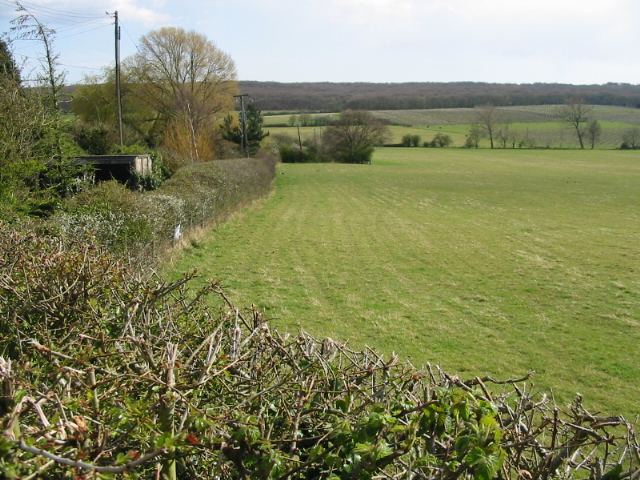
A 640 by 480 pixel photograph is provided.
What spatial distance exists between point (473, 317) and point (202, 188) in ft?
31.8

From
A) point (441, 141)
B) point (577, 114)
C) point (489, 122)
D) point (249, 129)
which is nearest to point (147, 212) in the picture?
point (249, 129)

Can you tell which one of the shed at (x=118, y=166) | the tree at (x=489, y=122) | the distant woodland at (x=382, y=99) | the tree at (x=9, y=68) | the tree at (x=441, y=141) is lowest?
the shed at (x=118, y=166)

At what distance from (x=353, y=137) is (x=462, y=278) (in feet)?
165

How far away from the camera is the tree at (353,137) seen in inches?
2347

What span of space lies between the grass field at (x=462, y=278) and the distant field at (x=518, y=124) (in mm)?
49312

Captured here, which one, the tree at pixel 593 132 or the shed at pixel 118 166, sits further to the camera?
the tree at pixel 593 132

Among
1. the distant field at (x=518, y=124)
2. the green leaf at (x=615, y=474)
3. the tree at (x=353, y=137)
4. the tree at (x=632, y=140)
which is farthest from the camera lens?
the distant field at (x=518, y=124)

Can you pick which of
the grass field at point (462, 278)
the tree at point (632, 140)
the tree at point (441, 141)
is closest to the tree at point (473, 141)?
the tree at point (441, 141)

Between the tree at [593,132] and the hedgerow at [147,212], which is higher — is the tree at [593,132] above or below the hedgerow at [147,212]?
above

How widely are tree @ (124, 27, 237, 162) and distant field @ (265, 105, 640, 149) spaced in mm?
24937

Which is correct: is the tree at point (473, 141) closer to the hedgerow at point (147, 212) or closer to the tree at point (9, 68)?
the hedgerow at point (147, 212)

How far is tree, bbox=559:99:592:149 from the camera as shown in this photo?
82.0 meters

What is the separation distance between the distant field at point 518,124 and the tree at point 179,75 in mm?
24937

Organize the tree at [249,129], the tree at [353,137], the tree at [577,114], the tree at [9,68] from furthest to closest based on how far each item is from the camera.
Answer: the tree at [577,114]
the tree at [353,137]
the tree at [249,129]
the tree at [9,68]
